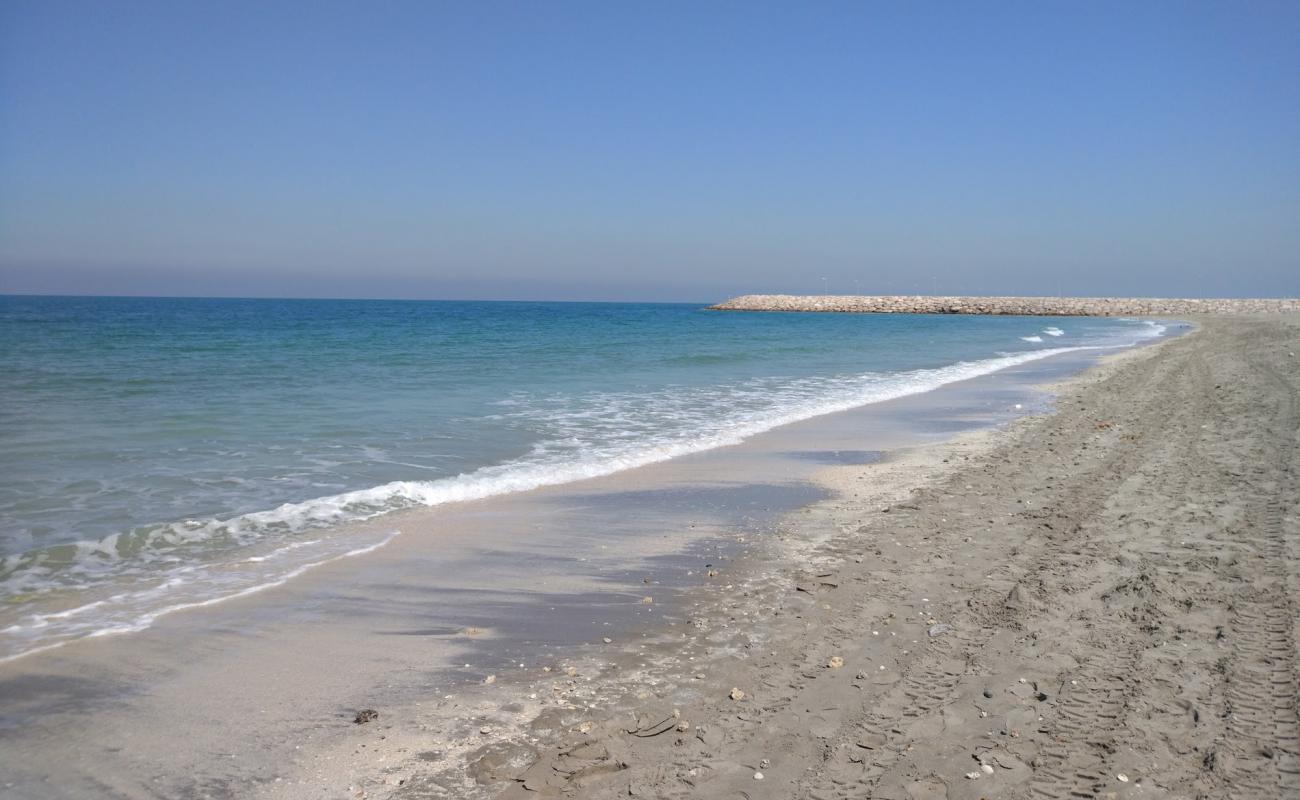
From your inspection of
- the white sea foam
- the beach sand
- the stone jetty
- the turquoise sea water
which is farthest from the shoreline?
the stone jetty

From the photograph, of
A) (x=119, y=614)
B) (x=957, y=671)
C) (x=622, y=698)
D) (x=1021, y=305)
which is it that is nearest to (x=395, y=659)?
(x=622, y=698)

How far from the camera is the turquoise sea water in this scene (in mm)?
5824

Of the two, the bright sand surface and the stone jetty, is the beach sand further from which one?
the stone jetty

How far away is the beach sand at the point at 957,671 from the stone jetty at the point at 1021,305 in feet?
269

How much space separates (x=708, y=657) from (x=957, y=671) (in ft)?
3.92

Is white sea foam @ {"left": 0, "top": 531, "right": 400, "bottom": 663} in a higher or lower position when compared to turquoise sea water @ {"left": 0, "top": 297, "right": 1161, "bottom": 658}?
lower

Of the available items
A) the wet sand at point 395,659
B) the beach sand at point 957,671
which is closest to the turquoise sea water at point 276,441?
the wet sand at point 395,659

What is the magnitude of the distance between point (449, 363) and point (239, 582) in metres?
19.0

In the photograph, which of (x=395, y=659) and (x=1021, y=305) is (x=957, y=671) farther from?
(x=1021, y=305)

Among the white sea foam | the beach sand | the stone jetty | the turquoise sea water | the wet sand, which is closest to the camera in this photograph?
the beach sand

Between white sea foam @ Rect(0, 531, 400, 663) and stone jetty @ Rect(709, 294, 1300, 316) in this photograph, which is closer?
white sea foam @ Rect(0, 531, 400, 663)

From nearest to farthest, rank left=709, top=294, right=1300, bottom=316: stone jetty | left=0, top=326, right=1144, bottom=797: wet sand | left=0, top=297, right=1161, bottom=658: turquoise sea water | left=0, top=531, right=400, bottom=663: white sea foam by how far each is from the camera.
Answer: left=0, top=326, right=1144, bottom=797: wet sand < left=0, top=531, right=400, bottom=663: white sea foam < left=0, top=297, right=1161, bottom=658: turquoise sea water < left=709, top=294, right=1300, bottom=316: stone jetty

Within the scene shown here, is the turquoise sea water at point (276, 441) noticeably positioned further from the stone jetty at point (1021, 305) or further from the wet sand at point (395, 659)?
the stone jetty at point (1021, 305)

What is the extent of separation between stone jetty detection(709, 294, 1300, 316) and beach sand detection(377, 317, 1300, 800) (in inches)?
3230
